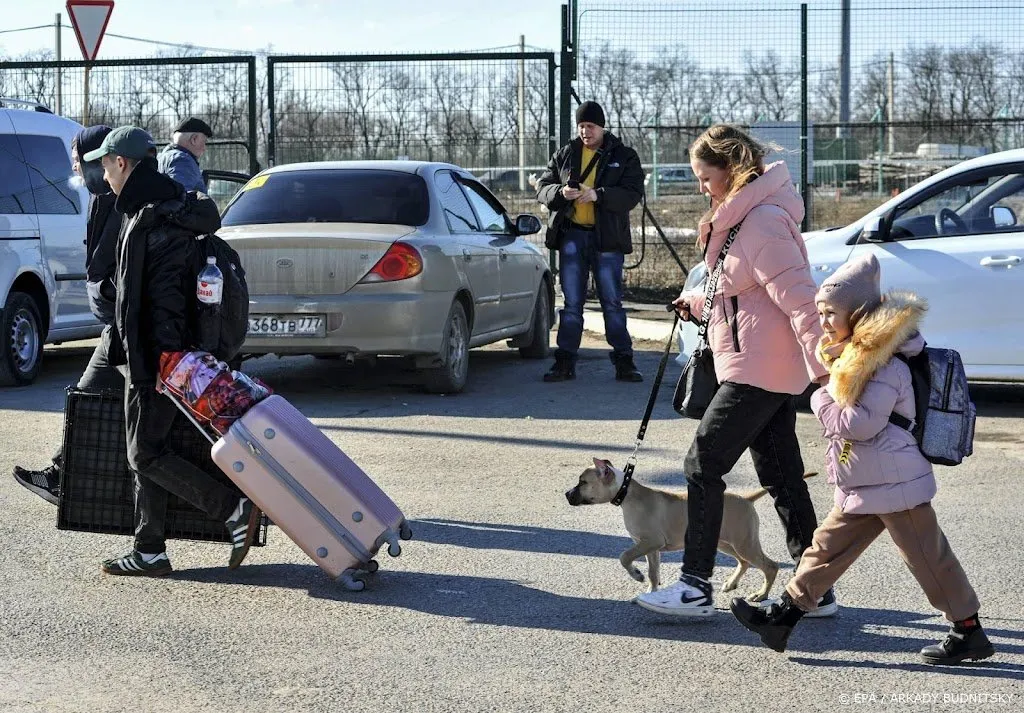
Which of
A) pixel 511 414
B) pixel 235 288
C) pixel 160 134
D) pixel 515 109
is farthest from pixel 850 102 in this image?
pixel 235 288

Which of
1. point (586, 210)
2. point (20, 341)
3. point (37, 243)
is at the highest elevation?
point (586, 210)

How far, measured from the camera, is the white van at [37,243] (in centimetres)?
1005

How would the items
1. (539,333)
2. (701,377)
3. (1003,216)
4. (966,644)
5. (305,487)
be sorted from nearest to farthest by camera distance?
(966,644) < (701,377) < (305,487) < (1003,216) < (539,333)

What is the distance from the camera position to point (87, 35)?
47.4 feet

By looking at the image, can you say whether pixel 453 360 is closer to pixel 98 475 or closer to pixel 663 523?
pixel 98 475

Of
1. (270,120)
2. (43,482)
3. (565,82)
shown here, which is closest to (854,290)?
(43,482)

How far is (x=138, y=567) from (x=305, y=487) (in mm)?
859

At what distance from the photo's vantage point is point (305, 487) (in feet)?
16.1

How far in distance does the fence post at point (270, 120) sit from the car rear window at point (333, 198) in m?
5.38

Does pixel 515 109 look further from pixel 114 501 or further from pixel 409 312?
pixel 114 501

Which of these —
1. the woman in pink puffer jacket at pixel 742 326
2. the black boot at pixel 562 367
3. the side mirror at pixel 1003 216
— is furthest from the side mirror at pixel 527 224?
the woman in pink puffer jacket at pixel 742 326

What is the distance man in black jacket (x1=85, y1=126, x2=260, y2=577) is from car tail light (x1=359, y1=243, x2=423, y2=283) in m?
3.83

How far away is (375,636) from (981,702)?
1.93m

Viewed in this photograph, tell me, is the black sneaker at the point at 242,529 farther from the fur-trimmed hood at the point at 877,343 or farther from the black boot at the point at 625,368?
the black boot at the point at 625,368
